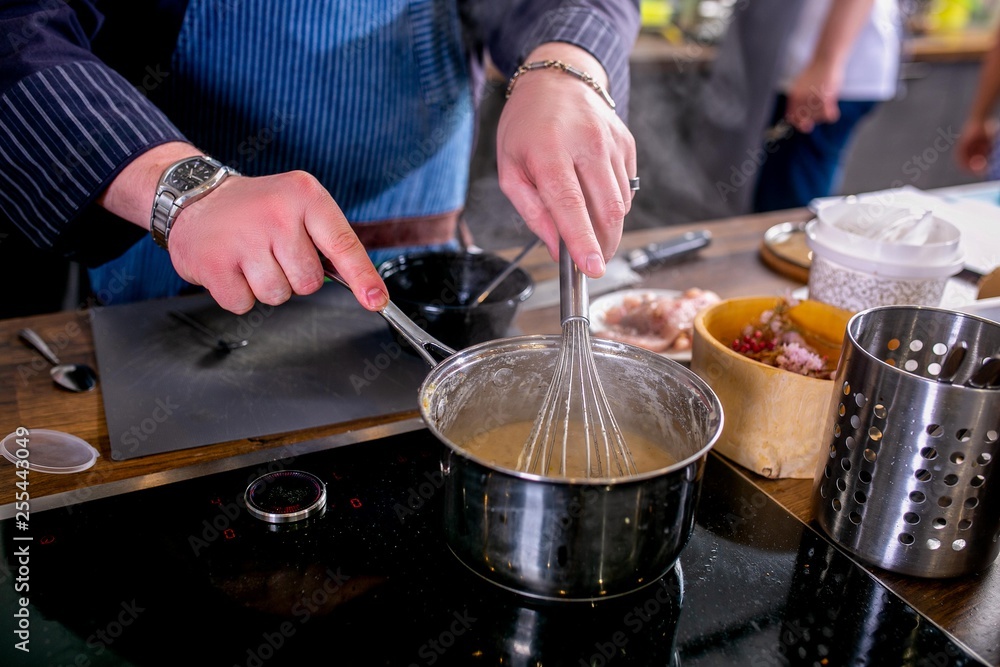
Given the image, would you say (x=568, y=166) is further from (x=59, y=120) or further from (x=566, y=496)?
(x=59, y=120)

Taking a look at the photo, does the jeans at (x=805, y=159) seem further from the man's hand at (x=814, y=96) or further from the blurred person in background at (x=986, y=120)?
the blurred person in background at (x=986, y=120)

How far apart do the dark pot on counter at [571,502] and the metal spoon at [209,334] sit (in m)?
0.34

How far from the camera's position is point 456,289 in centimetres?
98

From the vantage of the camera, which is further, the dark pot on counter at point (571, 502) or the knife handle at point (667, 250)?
the knife handle at point (667, 250)

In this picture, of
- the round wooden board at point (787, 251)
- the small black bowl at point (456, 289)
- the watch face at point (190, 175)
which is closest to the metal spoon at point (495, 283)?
the small black bowl at point (456, 289)

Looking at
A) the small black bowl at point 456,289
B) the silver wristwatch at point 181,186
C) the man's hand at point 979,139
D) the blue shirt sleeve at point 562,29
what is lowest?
the man's hand at point 979,139

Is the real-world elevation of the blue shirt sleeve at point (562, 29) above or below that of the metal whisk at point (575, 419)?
above

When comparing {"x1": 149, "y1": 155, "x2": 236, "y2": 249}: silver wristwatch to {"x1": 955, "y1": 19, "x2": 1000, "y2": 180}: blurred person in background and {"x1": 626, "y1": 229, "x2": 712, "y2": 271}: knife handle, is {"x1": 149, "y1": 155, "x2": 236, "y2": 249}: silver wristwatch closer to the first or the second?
{"x1": 626, "y1": 229, "x2": 712, "y2": 271}: knife handle

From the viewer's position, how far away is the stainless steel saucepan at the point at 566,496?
52 centimetres

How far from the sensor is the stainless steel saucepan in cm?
52

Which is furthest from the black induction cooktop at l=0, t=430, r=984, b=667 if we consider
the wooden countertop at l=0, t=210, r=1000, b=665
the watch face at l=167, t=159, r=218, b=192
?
the watch face at l=167, t=159, r=218, b=192

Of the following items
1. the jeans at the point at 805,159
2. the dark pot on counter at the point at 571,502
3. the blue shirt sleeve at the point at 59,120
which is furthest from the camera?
the jeans at the point at 805,159

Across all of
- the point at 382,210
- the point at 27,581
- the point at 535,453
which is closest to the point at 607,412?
the point at 535,453

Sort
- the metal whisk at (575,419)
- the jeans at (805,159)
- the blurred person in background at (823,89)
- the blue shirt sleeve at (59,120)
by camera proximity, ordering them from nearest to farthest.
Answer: the metal whisk at (575,419)
the blue shirt sleeve at (59,120)
the blurred person in background at (823,89)
the jeans at (805,159)
